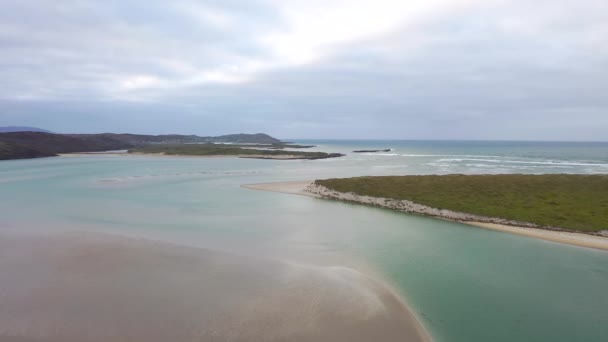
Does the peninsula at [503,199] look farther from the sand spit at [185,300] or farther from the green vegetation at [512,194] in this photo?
the sand spit at [185,300]

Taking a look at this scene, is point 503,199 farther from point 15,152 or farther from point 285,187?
point 15,152

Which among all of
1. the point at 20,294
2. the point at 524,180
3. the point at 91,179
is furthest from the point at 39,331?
the point at 91,179

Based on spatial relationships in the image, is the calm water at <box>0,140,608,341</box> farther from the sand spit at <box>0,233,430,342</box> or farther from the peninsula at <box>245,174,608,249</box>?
the peninsula at <box>245,174,608,249</box>

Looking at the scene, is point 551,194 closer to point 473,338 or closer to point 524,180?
point 524,180

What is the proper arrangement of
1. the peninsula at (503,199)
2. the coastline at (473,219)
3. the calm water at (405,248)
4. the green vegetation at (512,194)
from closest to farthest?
the calm water at (405,248), the coastline at (473,219), the peninsula at (503,199), the green vegetation at (512,194)

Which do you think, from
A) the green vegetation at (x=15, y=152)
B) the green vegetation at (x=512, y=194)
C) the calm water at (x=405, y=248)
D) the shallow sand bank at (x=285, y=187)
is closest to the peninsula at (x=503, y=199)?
the green vegetation at (x=512, y=194)

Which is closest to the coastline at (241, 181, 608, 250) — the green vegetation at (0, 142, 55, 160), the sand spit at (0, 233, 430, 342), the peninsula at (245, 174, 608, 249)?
the peninsula at (245, 174, 608, 249)
